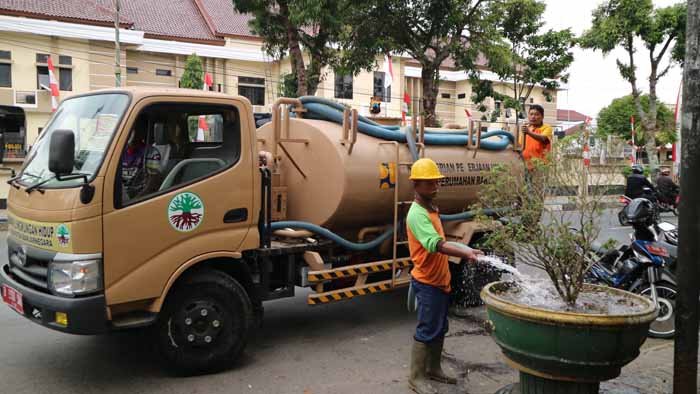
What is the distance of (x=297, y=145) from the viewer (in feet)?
19.3

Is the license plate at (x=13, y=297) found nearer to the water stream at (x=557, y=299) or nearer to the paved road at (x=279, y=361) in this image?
the paved road at (x=279, y=361)

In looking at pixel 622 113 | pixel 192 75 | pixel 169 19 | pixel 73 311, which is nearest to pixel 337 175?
pixel 73 311

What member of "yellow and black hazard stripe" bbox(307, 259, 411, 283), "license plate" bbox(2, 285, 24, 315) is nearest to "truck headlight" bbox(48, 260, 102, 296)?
"license plate" bbox(2, 285, 24, 315)

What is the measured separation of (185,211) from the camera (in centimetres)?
454

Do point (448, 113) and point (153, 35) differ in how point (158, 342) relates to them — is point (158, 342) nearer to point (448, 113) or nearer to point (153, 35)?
point (153, 35)

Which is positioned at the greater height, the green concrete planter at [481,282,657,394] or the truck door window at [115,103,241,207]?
the truck door window at [115,103,241,207]

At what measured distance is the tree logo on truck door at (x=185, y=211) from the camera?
448 cm

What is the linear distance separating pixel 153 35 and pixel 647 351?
2708 cm

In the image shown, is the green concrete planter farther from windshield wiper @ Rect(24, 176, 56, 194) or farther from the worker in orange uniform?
the worker in orange uniform

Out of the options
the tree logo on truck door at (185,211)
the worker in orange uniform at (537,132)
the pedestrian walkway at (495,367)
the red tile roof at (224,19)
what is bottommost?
the pedestrian walkway at (495,367)

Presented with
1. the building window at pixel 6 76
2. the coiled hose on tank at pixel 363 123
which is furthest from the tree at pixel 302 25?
the building window at pixel 6 76

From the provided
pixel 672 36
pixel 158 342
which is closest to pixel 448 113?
pixel 672 36

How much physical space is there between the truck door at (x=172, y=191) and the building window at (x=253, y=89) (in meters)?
25.7

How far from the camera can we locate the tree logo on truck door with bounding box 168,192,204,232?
4.48 m
